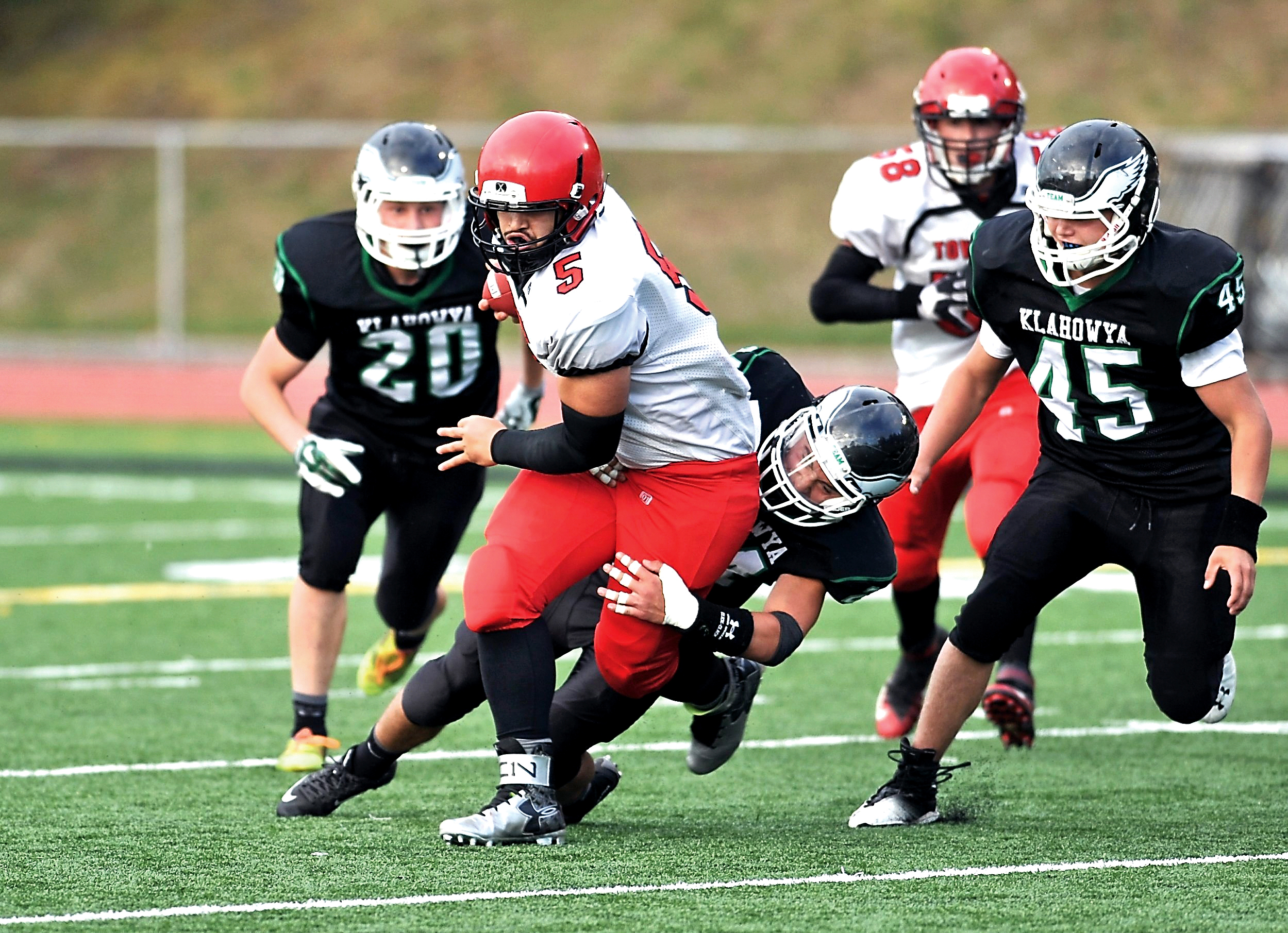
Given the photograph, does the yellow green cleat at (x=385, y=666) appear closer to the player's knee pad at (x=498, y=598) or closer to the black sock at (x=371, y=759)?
the black sock at (x=371, y=759)

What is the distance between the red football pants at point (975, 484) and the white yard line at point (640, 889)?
1.41 metres

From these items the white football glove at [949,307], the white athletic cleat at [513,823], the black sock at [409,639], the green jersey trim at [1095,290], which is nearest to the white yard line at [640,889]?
the white athletic cleat at [513,823]

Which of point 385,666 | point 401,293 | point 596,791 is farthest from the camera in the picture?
point 385,666

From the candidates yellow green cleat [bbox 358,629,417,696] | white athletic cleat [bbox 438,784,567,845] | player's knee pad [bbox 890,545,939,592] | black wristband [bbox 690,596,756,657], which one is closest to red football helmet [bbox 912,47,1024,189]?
player's knee pad [bbox 890,545,939,592]

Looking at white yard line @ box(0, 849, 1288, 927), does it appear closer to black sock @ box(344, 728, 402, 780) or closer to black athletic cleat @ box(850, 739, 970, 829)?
black athletic cleat @ box(850, 739, 970, 829)

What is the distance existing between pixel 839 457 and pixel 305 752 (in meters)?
1.81

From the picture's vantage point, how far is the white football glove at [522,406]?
5867 millimetres

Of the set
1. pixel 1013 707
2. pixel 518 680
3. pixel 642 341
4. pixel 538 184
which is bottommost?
pixel 1013 707

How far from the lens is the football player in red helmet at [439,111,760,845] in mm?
4016

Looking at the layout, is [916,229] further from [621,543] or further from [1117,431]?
[621,543]

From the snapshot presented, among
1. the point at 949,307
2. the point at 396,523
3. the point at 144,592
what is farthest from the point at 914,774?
the point at 144,592

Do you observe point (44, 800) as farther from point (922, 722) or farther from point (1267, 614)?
point (1267, 614)

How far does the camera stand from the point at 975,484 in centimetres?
546

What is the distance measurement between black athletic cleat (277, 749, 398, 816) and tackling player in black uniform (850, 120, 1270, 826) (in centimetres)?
116
